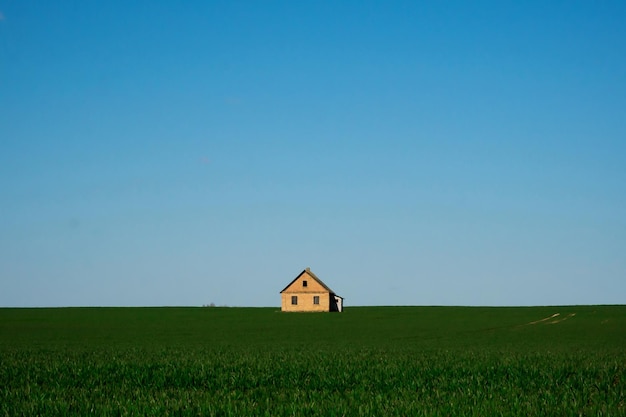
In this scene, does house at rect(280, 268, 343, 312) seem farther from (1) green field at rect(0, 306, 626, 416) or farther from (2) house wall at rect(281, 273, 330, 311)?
(1) green field at rect(0, 306, 626, 416)

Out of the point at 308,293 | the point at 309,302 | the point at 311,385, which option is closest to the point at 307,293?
the point at 308,293

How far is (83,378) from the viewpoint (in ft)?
68.0

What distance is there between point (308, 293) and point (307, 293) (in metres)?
0.15

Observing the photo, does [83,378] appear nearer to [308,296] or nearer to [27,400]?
[27,400]

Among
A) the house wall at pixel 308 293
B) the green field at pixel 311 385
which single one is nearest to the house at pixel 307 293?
the house wall at pixel 308 293

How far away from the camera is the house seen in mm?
101312

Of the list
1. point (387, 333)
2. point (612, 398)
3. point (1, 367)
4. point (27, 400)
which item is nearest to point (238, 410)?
point (27, 400)

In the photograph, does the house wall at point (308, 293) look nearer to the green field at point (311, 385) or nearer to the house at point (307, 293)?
the house at point (307, 293)

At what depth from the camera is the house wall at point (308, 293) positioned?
101 meters

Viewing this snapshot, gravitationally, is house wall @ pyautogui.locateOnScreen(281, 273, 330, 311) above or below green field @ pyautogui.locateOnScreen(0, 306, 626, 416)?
above

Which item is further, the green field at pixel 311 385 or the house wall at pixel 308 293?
the house wall at pixel 308 293

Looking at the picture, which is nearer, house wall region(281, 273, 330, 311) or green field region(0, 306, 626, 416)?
green field region(0, 306, 626, 416)

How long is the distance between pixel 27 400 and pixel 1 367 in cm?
881

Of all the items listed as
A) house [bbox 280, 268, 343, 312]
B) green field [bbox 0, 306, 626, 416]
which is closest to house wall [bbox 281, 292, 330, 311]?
house [bbox 280, 268, 343, 312]
